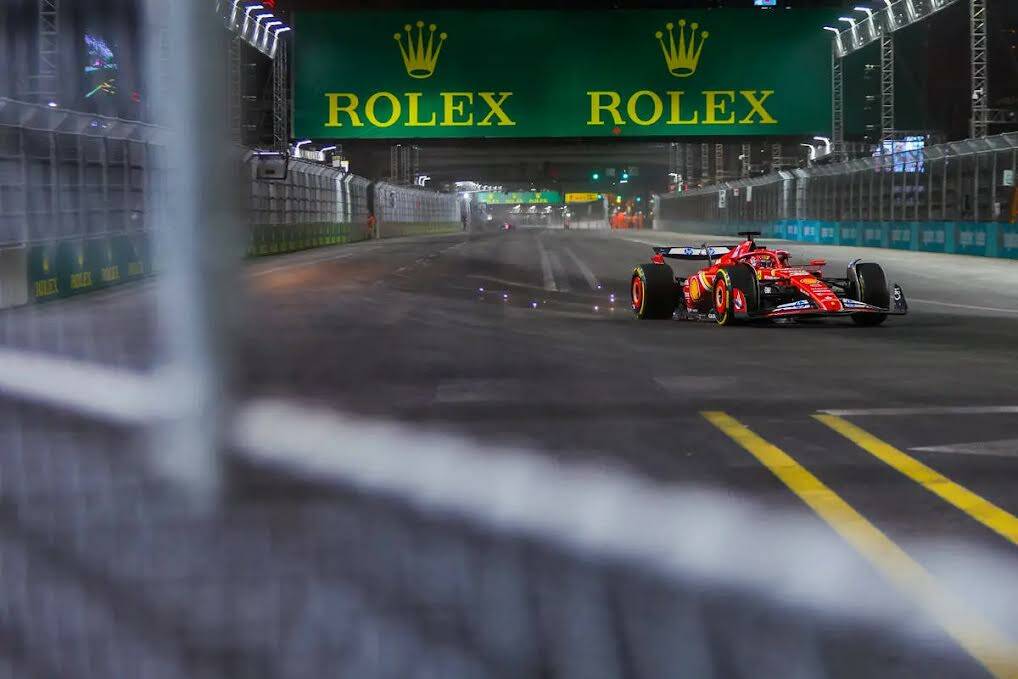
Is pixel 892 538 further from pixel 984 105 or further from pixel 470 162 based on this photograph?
pixel 470 162

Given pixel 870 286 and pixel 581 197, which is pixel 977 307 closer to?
pixel 870 286

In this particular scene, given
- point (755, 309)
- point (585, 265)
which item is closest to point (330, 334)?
point (755, 309)

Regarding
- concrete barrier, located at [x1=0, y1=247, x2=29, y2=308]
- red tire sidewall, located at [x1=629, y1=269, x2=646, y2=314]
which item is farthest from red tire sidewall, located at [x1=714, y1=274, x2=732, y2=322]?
concrete barrier, located at [x1=0, y1=247, x2=29, y2=308]

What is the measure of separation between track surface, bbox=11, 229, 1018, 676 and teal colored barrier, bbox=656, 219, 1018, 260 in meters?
16.5

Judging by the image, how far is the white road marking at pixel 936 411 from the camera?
1025 centimetres

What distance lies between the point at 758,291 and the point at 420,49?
32.9 metres

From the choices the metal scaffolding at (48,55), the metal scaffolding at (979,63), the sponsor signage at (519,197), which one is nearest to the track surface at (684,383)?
the metal scaffolding at (48,55)

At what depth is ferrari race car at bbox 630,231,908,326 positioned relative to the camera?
17516mm

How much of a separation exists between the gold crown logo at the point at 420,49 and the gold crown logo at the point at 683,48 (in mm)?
7286

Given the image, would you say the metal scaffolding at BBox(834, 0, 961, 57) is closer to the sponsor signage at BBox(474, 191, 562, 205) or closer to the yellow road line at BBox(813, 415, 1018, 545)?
the yellow road line at BBox(813, 415, 1018, 545)

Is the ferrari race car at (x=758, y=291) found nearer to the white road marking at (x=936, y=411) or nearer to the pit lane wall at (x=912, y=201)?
the white road marking at (x=936, y=411)

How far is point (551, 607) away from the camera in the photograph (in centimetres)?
523

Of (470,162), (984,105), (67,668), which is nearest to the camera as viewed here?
(67,668)

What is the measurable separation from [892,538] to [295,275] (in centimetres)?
2925
